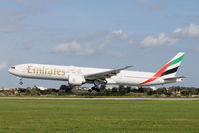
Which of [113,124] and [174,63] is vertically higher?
[174,63]

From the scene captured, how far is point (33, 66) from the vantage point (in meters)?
62.5

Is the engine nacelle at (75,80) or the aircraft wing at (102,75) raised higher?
the aircraft wing at (102,75)

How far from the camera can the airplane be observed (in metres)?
62.0

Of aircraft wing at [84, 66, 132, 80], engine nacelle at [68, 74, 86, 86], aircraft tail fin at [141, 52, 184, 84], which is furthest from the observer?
aircraft tail fin at [141, 52, 184, 84]

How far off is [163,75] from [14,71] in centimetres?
2579

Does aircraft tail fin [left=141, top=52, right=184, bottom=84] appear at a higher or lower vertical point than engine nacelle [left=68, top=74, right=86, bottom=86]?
higher

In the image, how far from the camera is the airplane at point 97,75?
203ft

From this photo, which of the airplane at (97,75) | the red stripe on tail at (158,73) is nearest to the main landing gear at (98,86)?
the airplane at (97,75)

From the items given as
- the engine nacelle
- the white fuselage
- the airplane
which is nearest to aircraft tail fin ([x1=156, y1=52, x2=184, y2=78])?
the airplane

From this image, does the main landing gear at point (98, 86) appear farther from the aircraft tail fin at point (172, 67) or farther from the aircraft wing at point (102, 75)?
the aircraft tail fin at point (172, 67)

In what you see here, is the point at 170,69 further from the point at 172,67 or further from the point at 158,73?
→ the point at 158,73

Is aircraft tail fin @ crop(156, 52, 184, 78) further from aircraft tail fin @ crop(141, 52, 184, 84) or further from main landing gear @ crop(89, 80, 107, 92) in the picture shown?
main landing gear @ crop(89, 80, 107, 92)

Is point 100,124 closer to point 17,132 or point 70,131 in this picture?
point 70,131

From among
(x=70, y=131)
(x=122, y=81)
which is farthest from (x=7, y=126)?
(x=122, y=81)
